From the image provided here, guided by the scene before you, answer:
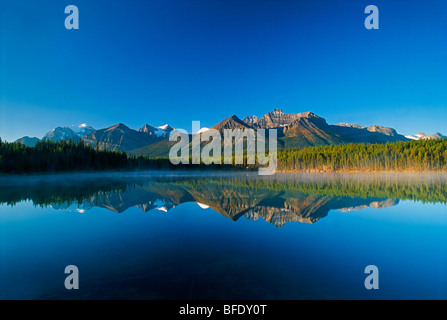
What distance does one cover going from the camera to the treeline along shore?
73500 millimetres

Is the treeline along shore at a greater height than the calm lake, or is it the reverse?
the treeline along shore

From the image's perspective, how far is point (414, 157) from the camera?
104 m

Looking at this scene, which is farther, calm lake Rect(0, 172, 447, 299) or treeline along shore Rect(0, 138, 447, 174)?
treeline along shore Rect(0, 138, 447, 174)

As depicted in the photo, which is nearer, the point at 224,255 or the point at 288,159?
the point at 224,255

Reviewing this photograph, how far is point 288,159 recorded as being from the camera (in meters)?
146

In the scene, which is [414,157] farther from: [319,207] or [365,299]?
[365,299]

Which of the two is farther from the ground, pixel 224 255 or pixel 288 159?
pixel 288 159

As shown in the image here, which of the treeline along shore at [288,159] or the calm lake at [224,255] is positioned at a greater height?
the treeline along shore at [288,159]

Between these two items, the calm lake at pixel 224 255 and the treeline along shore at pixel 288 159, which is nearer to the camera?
the calm lake at pixel 224 255

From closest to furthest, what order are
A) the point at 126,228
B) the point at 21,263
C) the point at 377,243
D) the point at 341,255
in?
1. the point at 21,263
2. the point at 341,255
3. the point at 377,243
4. the point at 126,228

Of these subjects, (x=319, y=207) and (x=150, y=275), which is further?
(x=319, y=207)

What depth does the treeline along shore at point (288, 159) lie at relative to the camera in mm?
73500
